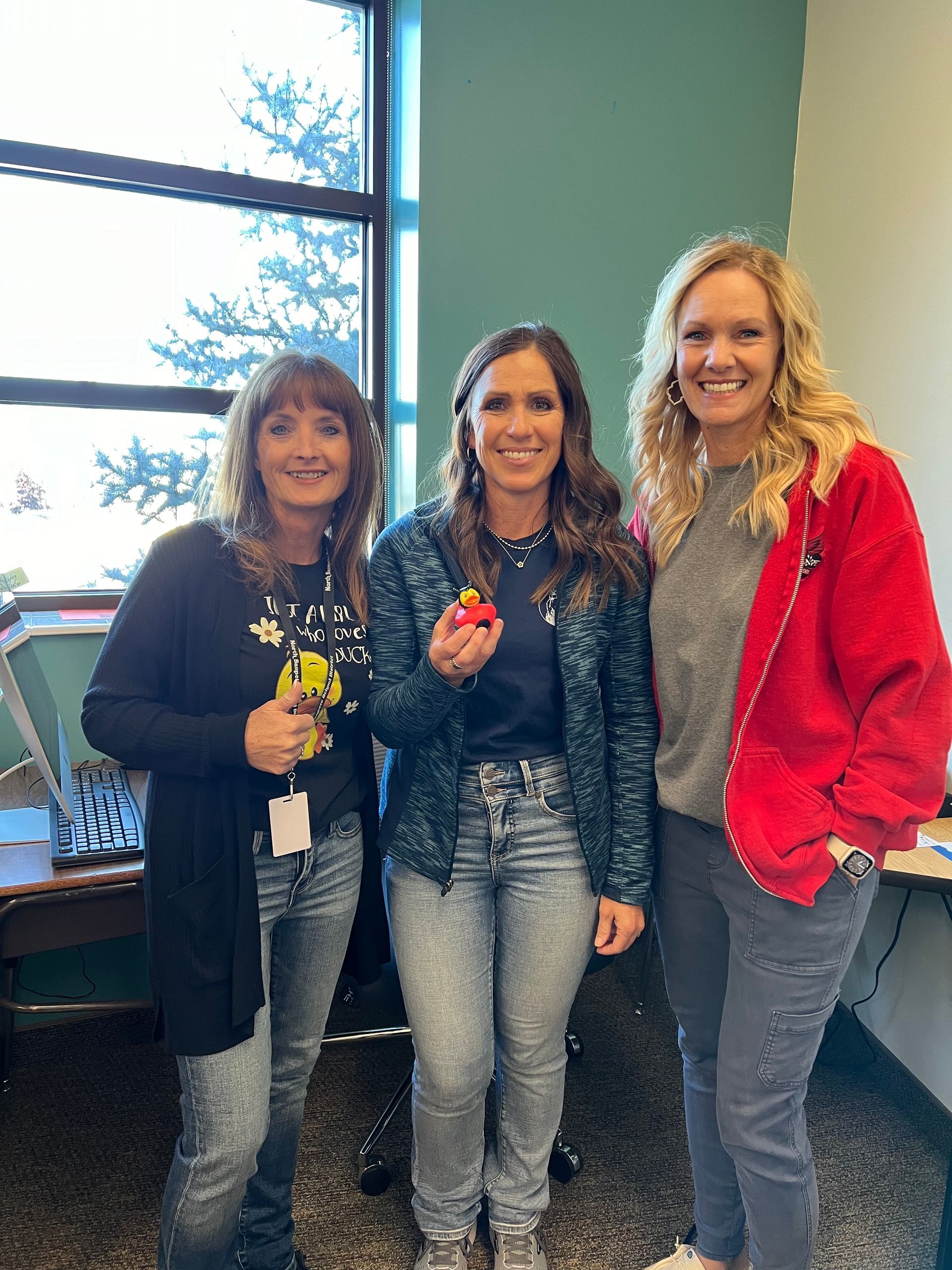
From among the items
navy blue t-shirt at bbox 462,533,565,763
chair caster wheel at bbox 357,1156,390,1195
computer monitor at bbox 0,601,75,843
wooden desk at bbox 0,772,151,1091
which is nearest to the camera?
navy blue t-shirt at bbox 462,533,565,763

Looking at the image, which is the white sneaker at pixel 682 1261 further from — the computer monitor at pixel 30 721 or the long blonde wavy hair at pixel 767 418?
the computer monitor at pixel 30 721

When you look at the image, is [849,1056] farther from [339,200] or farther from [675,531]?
[339,200]

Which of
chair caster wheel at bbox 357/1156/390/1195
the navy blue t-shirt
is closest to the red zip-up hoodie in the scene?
the navy blue t-shirt

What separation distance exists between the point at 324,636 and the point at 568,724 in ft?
1.41

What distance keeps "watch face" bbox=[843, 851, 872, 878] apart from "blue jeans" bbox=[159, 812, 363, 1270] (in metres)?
0.78

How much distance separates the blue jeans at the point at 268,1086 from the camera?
121 centimetres

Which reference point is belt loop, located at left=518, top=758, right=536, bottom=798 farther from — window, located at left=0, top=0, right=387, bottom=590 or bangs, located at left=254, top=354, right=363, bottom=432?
window, located at left=0, top=0, right=387, bottom=590

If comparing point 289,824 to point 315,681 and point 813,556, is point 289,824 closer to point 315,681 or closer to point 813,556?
point 315,681

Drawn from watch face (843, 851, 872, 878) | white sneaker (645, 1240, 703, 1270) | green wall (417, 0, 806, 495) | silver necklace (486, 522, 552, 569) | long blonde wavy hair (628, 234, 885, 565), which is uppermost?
green wall (417, 0, 806, 495)

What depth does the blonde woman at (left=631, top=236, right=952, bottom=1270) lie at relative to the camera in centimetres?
117

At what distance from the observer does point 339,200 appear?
2607 mm

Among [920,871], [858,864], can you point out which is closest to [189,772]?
[858,864]

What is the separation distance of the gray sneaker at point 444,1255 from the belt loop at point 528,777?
33.6 inches

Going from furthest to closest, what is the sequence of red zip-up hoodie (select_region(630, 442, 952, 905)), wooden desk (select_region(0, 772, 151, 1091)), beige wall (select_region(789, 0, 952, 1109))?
beige wall (select_region(789, 0, 952, 1109)) → wooden desk (select_region(0, 772, 151, 1091)) → red zip-up hoodie (select_region(630, 442, 952, 905))
